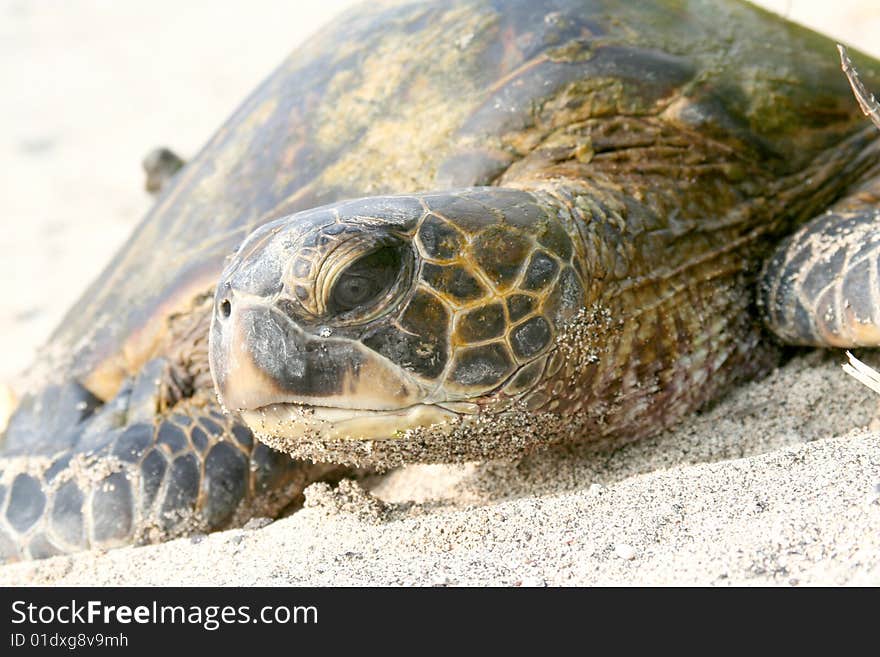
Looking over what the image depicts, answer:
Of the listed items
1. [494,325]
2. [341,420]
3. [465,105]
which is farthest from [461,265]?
[465,105]

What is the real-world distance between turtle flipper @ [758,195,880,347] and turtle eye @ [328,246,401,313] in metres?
1.19

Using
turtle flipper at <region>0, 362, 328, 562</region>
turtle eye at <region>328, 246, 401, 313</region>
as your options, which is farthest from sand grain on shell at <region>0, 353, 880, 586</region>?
turtle eye at <region>328, 246, 401, 313</region>

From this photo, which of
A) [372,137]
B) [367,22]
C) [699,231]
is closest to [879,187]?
[699,231]

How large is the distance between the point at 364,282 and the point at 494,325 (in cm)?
27

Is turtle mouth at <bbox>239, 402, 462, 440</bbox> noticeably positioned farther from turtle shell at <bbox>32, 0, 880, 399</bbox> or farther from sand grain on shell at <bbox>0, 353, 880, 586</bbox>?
turtle shell at <bbox>32, 0, 880, 399</bbox>

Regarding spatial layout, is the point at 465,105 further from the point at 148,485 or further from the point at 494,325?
the point at 148,485

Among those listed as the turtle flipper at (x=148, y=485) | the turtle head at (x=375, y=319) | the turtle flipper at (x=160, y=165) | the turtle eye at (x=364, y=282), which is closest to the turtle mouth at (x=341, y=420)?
the turtle head at (x=375, y=319)

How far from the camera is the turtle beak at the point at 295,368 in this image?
1.70 m

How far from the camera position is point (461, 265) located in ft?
5.94

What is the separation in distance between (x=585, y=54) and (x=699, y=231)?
1.99 ft

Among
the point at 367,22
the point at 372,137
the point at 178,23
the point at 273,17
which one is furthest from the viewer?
the point at 178,23

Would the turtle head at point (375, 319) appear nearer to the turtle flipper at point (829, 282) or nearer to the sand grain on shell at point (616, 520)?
the sand grain on shell at point (616, 520)

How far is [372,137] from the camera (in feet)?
9.23
